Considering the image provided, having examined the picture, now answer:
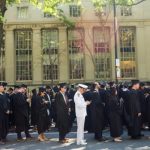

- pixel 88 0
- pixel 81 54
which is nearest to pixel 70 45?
pixel 81 54

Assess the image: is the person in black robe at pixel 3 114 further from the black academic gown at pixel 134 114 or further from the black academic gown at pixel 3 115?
the black academic gown at pixel 134 114

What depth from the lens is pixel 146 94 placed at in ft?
64.4

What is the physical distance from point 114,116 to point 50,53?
2979 centimetres

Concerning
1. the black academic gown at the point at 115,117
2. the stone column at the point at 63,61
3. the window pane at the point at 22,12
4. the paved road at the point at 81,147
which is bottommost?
the paved road at the point at 81,147

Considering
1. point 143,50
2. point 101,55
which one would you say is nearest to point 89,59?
point 101,55

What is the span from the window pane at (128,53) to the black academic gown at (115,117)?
98.1 ft

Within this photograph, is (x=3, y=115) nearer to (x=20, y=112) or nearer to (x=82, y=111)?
(x=20, y=112)

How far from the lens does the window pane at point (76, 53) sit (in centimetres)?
4638

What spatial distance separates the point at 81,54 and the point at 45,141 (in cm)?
2963

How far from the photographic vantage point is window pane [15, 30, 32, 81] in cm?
4666

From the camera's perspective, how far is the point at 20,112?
17547 millimetres

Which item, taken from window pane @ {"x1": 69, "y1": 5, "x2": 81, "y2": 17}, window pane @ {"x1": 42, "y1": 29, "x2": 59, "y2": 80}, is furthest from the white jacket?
window pane @ {"x1": 69, "y1": 5, "x2": 81, "y2": 17}

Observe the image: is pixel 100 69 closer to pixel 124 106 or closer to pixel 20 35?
pixel 20 35

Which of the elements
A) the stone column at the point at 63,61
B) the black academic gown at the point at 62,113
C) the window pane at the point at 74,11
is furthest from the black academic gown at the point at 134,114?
the window pane at the point at 74,11
